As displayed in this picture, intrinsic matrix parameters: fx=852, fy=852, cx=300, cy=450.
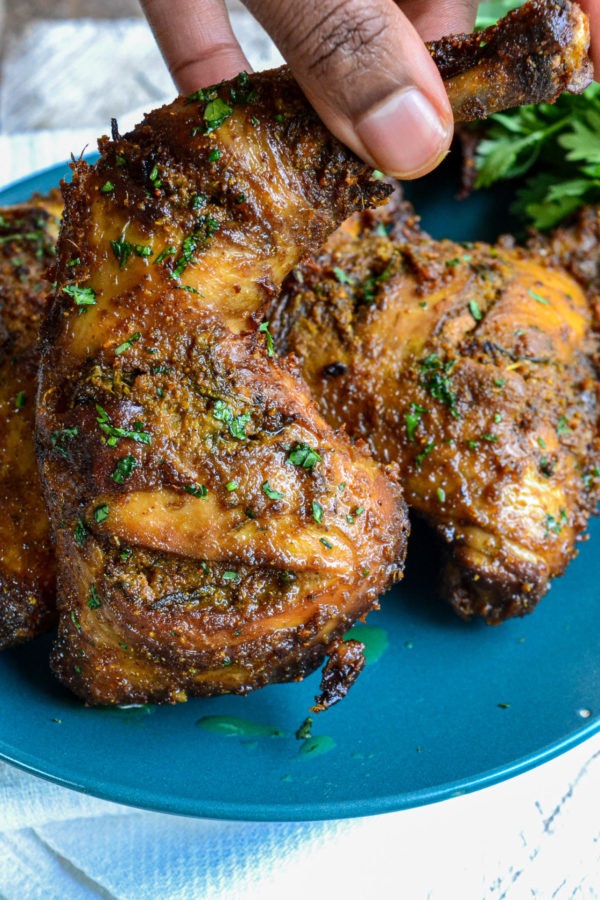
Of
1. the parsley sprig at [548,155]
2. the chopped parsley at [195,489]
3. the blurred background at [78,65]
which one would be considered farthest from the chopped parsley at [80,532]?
the blurred background at [78,65]

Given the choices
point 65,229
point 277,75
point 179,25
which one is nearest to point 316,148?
point 277,75

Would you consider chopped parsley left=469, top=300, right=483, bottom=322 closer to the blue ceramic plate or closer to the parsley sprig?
the blue ceramic plate

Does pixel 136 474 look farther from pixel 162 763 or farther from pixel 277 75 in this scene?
pixel 277 75

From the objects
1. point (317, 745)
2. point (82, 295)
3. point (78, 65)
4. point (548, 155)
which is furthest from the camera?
point (78, 65)

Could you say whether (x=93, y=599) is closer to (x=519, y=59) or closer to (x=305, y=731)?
(x=305, y=731)

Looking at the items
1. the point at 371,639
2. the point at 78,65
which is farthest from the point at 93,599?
the point at 78,65

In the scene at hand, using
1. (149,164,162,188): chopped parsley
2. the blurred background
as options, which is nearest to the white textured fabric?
(149,164,162,188): chopped parsley
